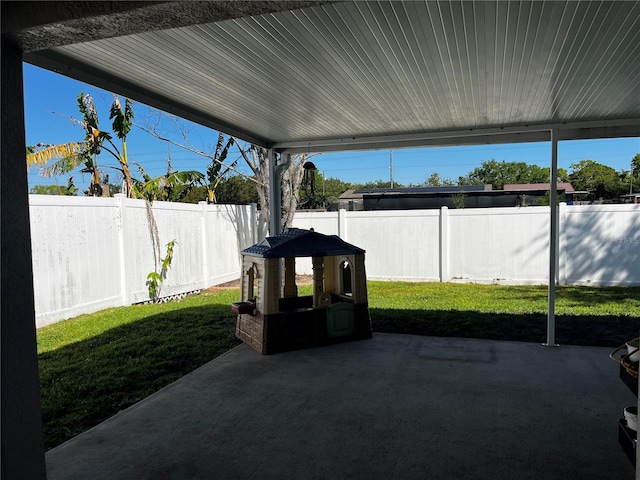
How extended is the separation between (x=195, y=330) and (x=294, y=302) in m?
1.51

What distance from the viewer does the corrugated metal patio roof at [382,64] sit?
8.61 feet

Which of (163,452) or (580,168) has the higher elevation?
(580,168)

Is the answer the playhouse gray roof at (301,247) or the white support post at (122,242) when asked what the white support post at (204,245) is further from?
the playhouse gray roof at (301,247)

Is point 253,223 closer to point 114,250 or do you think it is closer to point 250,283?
point 114,250

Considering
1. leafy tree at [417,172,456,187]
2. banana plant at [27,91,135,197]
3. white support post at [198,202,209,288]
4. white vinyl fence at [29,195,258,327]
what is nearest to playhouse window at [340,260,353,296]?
white vinyl fence at [29,195,258,327]

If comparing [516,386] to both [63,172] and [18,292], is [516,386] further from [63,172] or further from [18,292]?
[63,172]

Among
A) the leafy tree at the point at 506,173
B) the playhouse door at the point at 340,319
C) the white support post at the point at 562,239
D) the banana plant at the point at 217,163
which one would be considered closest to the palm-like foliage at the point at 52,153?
the banana plant at the point at 217,163

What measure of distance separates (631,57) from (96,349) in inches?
246

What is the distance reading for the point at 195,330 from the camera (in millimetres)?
6262

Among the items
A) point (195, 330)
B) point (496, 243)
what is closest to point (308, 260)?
point (496, 243)

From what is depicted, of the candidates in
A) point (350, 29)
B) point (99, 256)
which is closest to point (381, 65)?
point (350, 29)

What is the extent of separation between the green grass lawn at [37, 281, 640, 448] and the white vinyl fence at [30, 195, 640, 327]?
17.2 inches

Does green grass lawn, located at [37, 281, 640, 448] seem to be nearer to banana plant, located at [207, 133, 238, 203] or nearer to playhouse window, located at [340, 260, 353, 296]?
playhouse window, located at [340, 260, 353, 296]

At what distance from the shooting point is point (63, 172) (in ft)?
31.4
